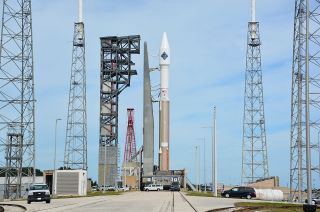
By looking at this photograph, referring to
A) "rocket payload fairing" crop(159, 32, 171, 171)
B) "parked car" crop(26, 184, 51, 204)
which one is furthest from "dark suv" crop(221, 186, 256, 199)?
"rocket payload fairing" crop(159, 32, 171, 171)

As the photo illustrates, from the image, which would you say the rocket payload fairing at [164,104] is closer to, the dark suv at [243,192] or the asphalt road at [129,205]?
the dark suv at [243,192]

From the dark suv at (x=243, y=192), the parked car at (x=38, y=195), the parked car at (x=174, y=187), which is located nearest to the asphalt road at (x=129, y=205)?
the parked car at (x=38, y=195)

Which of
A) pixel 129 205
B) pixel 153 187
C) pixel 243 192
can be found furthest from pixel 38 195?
pixel 153 187

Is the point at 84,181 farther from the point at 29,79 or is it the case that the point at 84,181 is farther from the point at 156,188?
the point at 156,188

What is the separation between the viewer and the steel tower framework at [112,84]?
113 meters

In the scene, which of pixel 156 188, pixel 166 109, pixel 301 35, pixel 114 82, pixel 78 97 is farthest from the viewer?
pixel 114 82

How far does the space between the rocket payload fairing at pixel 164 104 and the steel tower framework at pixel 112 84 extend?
7672 millimetres

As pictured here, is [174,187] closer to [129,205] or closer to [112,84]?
[112,84]

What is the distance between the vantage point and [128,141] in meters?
136

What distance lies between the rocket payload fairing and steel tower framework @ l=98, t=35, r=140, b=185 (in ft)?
25.2

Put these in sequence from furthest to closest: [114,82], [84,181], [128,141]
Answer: [128,141], [114,82], [84,181]

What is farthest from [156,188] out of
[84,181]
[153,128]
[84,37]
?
[84,37]

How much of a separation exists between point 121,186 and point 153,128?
58.1 feet

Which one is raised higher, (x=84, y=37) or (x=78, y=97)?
(x=84, y=37)
